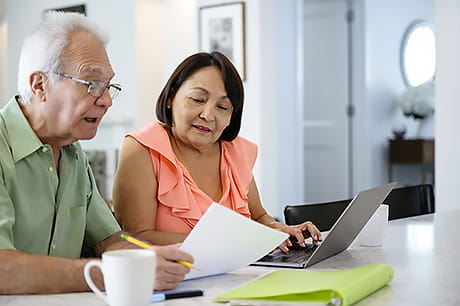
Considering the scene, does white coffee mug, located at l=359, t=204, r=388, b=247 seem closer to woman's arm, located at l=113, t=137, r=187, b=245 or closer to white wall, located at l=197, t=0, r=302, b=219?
woman's arm, located at l=113, t=137, r=187, b=245

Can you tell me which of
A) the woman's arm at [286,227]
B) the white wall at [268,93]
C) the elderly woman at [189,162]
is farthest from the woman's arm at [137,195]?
the white wall at [268,93]

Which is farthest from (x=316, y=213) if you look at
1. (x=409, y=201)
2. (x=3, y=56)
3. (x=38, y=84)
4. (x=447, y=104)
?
(x=3, y=56)

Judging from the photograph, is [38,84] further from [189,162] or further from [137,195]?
[189,162]

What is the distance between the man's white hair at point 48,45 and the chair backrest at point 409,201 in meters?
1.36

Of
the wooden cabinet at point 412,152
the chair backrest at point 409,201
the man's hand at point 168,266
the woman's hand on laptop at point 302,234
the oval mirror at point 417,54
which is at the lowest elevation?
the wooden cabinet at point 412,152

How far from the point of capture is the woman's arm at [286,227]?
162cm

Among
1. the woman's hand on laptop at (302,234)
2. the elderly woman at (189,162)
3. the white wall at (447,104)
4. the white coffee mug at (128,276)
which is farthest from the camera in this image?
the white wall at (447,104)

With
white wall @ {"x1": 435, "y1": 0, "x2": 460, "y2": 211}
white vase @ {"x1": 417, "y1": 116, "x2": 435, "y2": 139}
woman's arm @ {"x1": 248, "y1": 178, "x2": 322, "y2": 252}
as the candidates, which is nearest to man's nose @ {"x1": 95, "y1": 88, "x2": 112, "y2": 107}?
woman's arm @ {"x1": 248, "y1": 178, "x2": 322, "y2": 252}

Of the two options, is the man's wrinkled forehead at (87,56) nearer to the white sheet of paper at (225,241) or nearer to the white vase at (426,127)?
the white sheet of paper at (225,241)

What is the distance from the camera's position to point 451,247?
166 centimetres

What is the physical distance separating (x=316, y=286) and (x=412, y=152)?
16.8 ft

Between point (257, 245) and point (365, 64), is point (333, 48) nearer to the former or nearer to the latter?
point (365, 64)

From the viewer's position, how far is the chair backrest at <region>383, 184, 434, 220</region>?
7.55 feet

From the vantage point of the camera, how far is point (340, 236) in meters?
1.47
